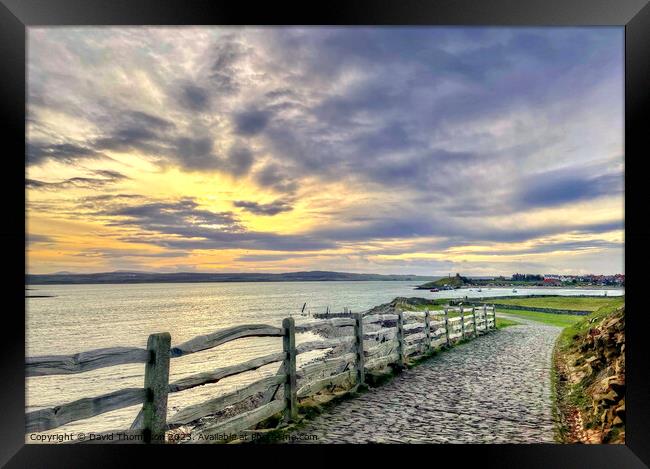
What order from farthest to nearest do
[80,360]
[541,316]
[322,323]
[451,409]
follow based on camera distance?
[541,316] → [322,323] → [451,409] → [80,360]

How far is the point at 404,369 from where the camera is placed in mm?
9719

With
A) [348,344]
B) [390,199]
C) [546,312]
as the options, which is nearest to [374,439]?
[348,344]

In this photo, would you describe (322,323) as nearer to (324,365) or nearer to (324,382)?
(324,365)

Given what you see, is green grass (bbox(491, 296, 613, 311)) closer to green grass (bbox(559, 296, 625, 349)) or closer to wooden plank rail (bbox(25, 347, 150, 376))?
green grass (bbox(559, 296, 625, 349))

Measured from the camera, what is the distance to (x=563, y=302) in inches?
1304

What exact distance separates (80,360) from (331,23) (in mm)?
3723

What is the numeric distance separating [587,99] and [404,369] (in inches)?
348

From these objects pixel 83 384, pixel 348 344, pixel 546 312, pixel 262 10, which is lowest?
pixel 83 384

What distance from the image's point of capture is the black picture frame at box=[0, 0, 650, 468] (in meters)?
4.12

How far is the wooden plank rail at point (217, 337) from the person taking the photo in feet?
13.8

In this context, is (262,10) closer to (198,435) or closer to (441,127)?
(198,435)

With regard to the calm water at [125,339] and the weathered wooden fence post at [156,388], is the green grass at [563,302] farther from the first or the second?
the weathered wooden fence post at [156,388]

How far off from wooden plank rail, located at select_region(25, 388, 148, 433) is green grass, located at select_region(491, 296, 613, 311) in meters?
28.8

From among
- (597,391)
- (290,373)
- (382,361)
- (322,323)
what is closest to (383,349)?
(382,361)
